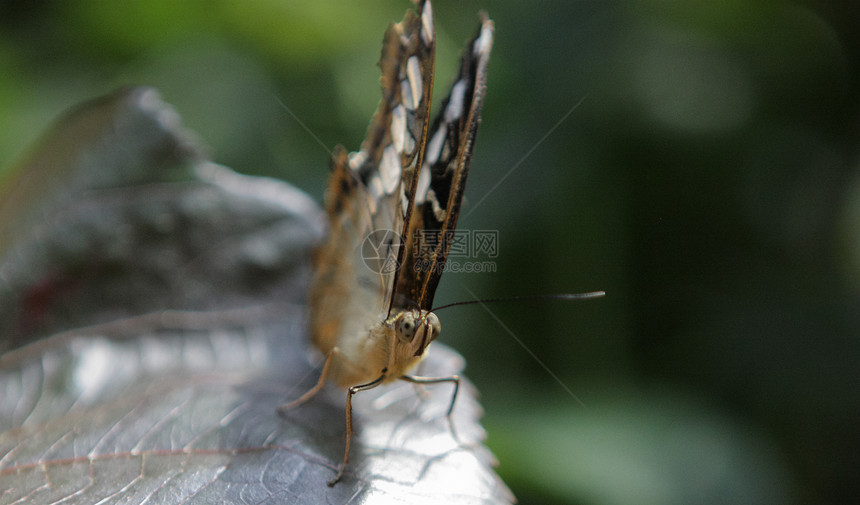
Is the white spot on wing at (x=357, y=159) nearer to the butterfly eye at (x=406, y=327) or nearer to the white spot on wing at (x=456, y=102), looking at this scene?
the white spot on wing at (x=456, y=102)

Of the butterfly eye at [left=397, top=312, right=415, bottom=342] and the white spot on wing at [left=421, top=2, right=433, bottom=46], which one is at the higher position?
the white spot on wing at [left=421, top=2, right=433, bottom=46]

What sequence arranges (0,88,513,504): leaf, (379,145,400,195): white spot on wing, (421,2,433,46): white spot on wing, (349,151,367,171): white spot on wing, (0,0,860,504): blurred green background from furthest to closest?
(0,0,860,504): blurred green background < (349,151,367,171): white spot on wing < (379,145,400,195): white spot on wing < (421,2,433,46): white spot on wing < (0,88,513,504): leaf

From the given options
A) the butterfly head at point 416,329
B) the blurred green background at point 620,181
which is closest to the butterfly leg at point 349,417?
the butterfly head at point 416,329

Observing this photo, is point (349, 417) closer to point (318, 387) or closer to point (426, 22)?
point (318, 387)

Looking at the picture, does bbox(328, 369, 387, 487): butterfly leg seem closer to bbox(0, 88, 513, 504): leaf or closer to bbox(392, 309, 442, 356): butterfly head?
bbox(0, 88, 513, 504): leaf

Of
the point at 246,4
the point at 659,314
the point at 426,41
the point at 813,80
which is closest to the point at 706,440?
the point at 659,314

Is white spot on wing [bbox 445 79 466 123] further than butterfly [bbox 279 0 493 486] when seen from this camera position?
Yes

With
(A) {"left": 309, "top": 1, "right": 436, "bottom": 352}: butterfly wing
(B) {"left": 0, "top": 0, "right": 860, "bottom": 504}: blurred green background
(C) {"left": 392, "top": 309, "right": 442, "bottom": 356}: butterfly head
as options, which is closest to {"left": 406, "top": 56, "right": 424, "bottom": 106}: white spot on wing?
(A) {"left": 309, "top": 1, "right": 436, "bottom": 352}: butterfly wing

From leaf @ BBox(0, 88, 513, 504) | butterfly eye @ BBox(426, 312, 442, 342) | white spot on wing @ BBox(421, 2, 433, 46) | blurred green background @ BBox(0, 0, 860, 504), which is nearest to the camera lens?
leaf @ BBox(0, 88, 513, 504)
